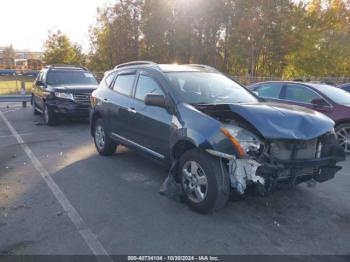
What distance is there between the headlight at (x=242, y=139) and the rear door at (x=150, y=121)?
40.8 inches

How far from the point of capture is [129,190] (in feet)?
16.4

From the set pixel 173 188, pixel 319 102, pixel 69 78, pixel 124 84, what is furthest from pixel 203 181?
pixel 69 78

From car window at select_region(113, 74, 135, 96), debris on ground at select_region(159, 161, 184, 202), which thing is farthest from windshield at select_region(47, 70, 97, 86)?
debris on ground at select_region(159, 161, 184, 202)

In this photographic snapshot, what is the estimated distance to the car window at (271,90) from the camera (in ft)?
29.0

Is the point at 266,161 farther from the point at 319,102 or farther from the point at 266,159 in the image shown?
the point at 319,102

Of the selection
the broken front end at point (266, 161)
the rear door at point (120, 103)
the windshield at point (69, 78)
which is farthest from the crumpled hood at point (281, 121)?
the windshield at point (69, 78)

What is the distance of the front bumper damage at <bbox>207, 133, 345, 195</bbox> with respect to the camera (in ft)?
12.2

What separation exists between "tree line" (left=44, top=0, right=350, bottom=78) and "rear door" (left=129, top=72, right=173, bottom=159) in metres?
23.5

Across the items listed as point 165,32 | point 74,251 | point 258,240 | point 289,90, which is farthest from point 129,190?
point 165,32

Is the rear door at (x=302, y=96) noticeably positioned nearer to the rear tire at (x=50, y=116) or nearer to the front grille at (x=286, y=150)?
the front grille at (x=286, y=150)

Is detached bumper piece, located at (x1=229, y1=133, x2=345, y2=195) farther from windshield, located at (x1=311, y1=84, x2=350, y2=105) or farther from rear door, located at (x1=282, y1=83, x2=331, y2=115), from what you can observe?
windshield, located at (x1=311, y1=84, x2=350, y2=105)

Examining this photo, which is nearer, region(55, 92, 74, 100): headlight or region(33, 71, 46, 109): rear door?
region(55, 92, 74, 100): headlight

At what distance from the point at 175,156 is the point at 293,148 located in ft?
5.19

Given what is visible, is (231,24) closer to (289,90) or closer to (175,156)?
(289,90)
